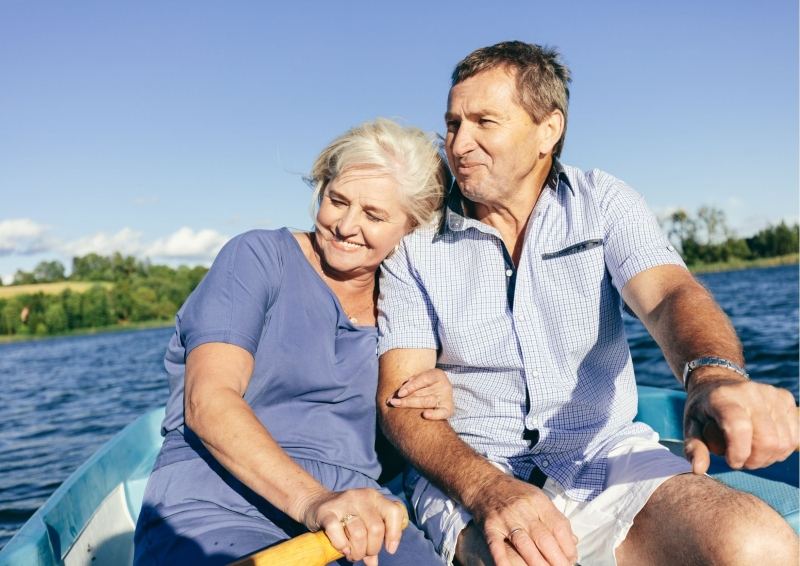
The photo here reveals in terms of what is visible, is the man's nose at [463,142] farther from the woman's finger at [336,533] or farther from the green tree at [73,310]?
the green tree at [73,310]

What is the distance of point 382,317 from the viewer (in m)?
2.50

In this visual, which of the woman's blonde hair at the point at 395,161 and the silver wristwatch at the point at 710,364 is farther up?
the woman's blonde hair at the point at 395,161

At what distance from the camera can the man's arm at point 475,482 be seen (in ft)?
6.03

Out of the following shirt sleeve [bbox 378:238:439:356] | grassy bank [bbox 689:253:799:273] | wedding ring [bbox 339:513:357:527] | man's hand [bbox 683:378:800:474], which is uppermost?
shirt sleeve [bbox 378:238:439:356]

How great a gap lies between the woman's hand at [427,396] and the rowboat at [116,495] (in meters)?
1.25

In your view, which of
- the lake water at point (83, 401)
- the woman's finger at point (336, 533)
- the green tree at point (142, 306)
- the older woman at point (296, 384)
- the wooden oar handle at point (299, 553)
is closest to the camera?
the wooden oar handle at point (299, 553)

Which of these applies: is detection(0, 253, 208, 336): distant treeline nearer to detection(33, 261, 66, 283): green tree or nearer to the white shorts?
detection(33, 261, 66, 283): green tree

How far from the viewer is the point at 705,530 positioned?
1.70 m

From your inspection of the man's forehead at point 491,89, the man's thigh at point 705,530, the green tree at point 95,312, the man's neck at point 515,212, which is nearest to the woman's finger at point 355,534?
the man's thigh at point 705,530

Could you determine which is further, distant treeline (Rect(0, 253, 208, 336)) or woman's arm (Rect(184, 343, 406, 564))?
distant treeline (Rect(0, 253, 208, 336))

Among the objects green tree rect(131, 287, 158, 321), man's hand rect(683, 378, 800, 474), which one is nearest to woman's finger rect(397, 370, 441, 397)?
man's hand rect(683, 378, 800, 474)

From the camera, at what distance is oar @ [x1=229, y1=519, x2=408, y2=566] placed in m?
1.42

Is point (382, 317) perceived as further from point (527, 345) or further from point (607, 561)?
point (607, 561)

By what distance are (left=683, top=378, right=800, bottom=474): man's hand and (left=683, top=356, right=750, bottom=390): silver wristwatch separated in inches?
10.1
